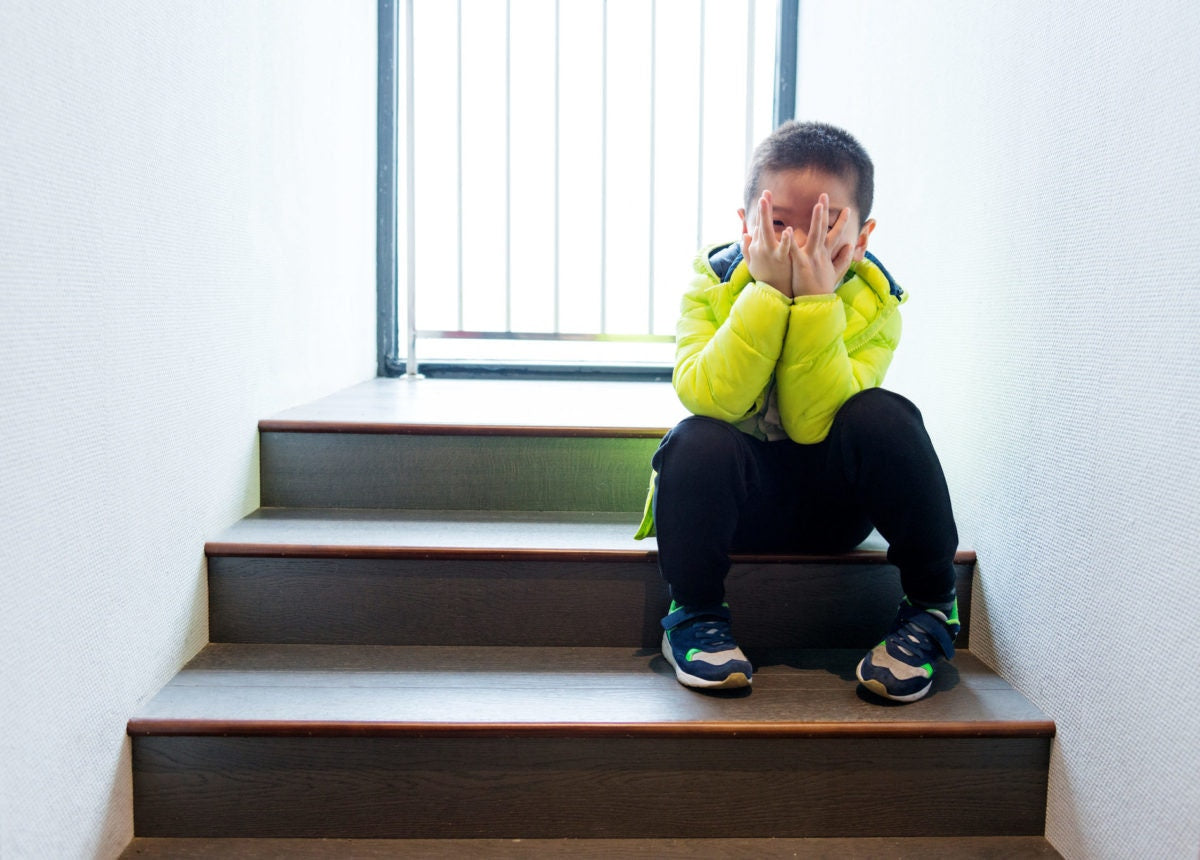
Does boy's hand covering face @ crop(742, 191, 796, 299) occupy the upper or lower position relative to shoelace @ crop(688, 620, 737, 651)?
upper

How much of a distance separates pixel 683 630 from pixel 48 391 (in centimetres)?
72

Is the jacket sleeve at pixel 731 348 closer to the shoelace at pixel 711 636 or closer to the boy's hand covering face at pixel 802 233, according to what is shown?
the boy's hand covering face at pixel 802 233

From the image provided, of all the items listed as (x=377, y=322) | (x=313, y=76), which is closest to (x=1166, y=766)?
(x=313, y=76)

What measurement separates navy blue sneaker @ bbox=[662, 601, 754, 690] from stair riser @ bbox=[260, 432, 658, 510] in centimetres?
39

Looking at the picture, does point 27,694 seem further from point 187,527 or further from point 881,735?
point 881,735

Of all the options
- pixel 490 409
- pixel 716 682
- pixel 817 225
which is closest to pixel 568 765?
pixel 716 682

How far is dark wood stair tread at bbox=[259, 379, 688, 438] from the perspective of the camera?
1513mm

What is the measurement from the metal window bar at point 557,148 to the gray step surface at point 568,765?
62.7 inches

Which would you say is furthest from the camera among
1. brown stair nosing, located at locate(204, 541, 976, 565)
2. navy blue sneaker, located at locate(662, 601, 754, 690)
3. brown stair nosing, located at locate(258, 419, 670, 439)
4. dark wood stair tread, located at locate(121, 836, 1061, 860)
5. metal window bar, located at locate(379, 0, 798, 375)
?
metal window bar, located at locate(379, 0, 798, 375)

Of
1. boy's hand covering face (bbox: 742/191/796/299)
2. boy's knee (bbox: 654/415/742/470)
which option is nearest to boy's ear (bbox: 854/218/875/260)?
boy's hand covering face (bbox: 742/191/796/299)

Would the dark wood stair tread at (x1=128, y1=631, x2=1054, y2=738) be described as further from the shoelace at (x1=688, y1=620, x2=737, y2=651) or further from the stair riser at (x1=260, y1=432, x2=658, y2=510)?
the stair riser at (x1=260, y1=432, x2=658, y2=510)

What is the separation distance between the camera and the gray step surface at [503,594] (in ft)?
4.10

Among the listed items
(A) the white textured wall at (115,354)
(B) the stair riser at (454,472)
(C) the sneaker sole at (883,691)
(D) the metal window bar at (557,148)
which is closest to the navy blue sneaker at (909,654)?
(C) the sneaker sole at (883,691)

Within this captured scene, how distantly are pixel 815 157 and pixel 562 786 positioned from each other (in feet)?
2.52
